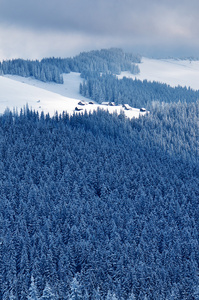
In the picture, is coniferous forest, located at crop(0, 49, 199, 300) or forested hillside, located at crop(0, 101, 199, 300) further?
forested hillside, located at crop(0, 101, 199, 300)

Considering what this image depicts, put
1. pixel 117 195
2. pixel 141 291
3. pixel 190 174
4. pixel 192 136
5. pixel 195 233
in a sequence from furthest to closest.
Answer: pixel 192 136 → pixel 190 174 → pixel 117 195 → pixel 195 233 → pixel 141 291

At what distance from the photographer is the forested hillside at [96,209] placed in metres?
66.4

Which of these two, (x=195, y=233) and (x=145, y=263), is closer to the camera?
(x=145, y=263)

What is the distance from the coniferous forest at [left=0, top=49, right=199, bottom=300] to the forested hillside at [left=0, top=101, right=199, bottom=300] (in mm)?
249

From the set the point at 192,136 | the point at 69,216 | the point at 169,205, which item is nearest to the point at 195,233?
the point at 169,205

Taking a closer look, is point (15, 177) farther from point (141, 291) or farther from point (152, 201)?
point (141, 291)

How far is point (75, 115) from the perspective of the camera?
181m

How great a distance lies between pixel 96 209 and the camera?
99.1 metres

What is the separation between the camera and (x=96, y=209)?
325 feet

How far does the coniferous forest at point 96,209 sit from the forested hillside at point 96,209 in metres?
0.25

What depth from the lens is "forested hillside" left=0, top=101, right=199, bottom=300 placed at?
66.4 m

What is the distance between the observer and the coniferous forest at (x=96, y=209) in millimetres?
66250

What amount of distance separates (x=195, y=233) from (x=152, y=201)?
1741 cm

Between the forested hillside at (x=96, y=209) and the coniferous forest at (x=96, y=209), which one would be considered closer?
the coniferous forest at (x=96, y=209)
